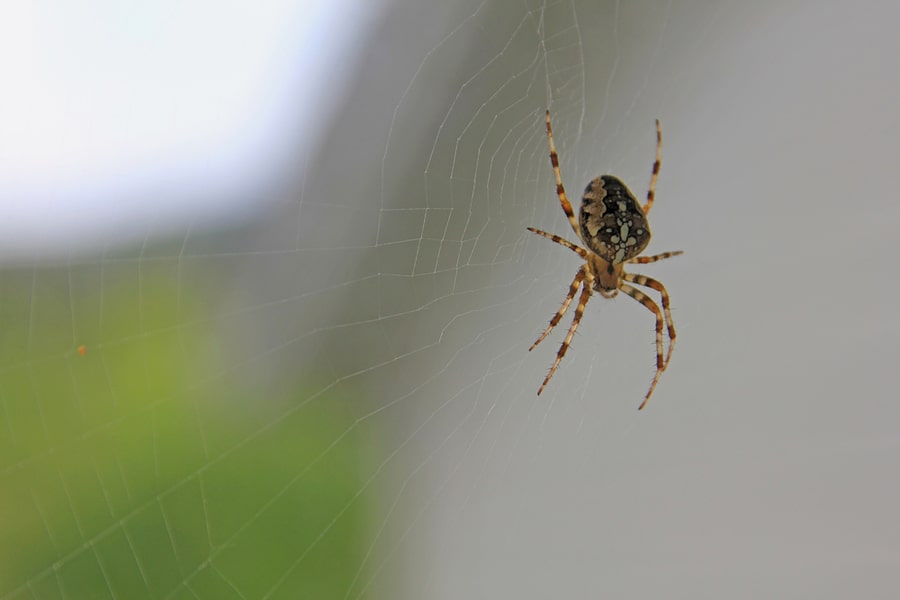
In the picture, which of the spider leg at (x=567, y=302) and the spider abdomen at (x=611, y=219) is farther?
the spider leg at (x=567, y=302)

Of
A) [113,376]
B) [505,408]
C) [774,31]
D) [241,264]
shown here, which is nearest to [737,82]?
[774,31]

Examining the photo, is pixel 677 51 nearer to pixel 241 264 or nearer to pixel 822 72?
pixel 822 72

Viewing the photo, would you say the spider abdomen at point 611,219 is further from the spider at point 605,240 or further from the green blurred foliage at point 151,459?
the green blurred foliage at point 151,459

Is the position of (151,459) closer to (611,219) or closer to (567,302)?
(567,302)

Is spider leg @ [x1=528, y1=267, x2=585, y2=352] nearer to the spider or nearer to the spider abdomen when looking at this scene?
the spider

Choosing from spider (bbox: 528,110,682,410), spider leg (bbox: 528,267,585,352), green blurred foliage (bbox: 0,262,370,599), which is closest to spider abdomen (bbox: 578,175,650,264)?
spider (bbox: 528,110,682,410)

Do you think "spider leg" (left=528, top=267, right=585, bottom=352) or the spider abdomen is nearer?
the spider abdomen

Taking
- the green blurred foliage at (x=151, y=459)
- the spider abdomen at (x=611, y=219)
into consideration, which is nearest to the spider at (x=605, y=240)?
the spider abdomen at (x=611, y=219)
